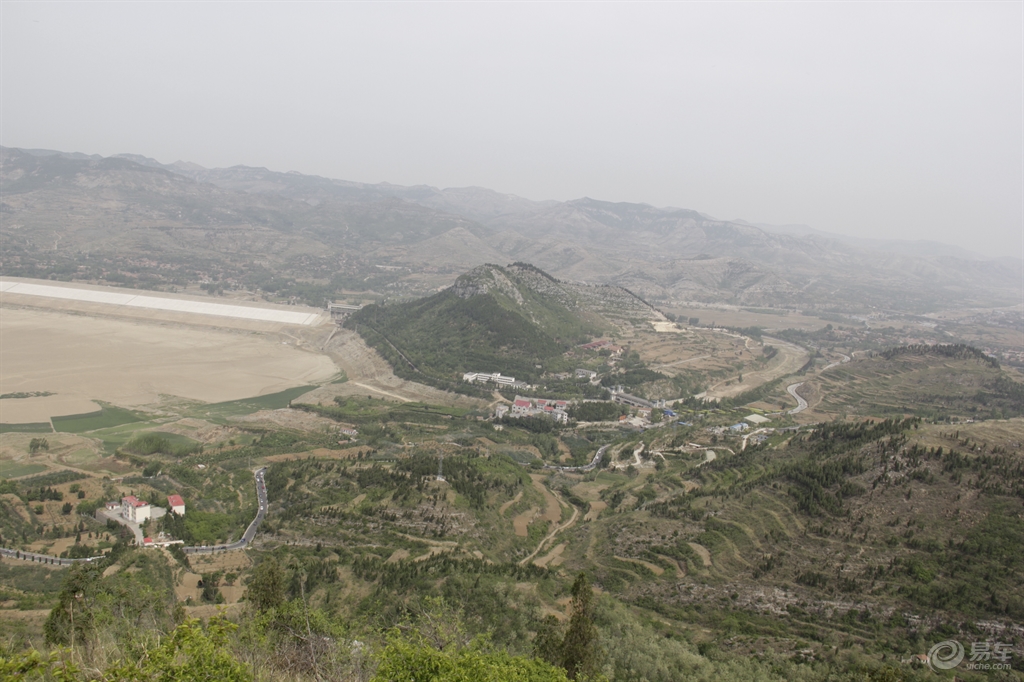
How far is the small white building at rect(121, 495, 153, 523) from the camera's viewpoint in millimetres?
45812

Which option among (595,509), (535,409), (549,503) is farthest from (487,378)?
(595,509)

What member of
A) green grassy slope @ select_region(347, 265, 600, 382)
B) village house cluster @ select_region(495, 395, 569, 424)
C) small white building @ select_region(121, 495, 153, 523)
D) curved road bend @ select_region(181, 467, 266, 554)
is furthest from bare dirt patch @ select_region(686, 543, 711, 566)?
green grassy slope @ select_region(347, 265, 600, 382)

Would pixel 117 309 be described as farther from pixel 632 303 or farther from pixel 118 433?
pixel 632 303

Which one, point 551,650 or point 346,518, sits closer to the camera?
point 551,650

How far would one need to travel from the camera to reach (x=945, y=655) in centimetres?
3088

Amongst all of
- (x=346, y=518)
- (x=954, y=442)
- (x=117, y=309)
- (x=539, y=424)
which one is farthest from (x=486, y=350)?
(x=117, y=309)

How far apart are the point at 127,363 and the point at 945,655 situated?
11049 cm

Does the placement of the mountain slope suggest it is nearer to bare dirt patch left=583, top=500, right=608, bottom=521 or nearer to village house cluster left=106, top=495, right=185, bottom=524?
bare dirt patch left=583, top=500, right=608, bottom=521

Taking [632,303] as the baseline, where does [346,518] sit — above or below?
below

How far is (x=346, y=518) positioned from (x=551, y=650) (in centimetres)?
2552

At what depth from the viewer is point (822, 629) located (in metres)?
34.0

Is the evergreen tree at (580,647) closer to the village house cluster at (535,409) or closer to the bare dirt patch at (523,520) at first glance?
the bare dirt patch at (523,520)

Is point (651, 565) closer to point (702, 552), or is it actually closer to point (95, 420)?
point (702, 552)

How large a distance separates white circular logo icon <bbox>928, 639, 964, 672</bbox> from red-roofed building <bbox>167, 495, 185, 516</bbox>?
5028cm
